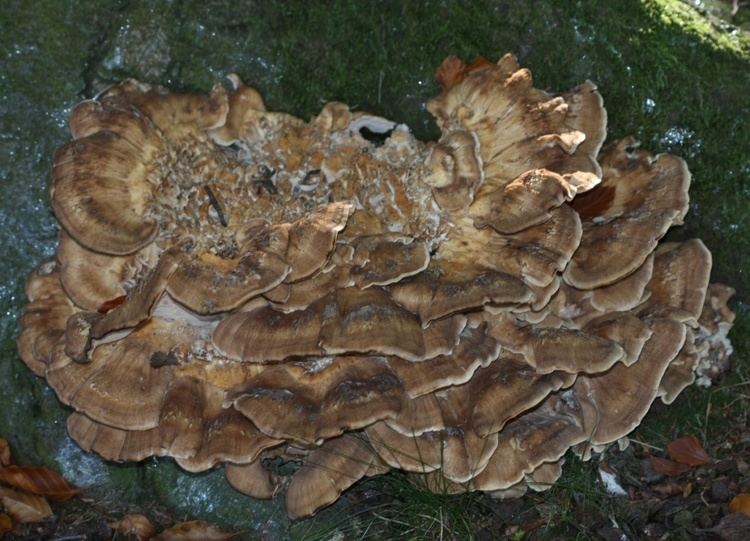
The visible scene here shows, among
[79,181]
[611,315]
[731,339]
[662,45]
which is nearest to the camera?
[79,181]

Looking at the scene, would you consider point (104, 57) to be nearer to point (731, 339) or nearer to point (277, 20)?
point (277, 20)

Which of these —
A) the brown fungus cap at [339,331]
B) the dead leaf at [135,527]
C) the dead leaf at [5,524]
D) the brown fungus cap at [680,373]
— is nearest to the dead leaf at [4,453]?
the dead leaf at [5,524]

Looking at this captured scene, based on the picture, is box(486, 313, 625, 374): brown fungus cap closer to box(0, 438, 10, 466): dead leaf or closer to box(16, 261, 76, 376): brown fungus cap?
box(16, 261, 76, 376): brown fungus cap

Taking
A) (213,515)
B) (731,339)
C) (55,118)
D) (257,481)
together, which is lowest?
(213,515)

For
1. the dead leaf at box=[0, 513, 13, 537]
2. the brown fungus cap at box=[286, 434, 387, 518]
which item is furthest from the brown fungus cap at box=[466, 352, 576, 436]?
the dead leaf at box=[0, 513, 13, 537]

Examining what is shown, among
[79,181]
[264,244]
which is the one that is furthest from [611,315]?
[79,181]

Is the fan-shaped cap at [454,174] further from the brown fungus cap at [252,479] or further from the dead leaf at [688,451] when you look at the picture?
the dead leaf at [688,451]
